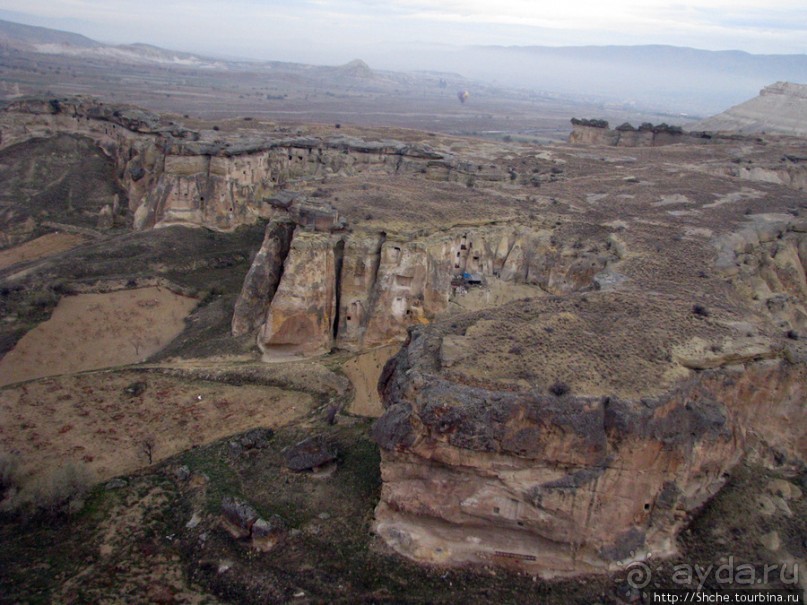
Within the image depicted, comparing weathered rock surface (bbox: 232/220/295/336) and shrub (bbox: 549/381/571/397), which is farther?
weathered rock surface (bbox: 232/220/295/336)

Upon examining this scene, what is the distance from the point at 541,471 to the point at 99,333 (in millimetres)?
25760

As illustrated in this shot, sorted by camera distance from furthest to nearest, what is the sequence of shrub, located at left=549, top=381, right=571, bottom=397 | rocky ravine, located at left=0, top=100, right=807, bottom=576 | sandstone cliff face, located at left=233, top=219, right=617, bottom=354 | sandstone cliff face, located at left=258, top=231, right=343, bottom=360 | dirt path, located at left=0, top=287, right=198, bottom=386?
dirt path, located at left=0, top=287, right=198, bottom=386
sandstone cliff face, located at left=233, top=219, right=617, bottom=354
sandstone cliff face, located at left=258, top=231, right=343, bottom=360
shrub, located at left=549, top=381, right=571, bottom=397
rocky ravine, located at left=0, top=100, right=807, bottom=576

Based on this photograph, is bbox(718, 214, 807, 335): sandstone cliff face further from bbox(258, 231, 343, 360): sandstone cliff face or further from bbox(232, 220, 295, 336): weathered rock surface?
bbox(232, 220, 295, 336): weathered rock surface

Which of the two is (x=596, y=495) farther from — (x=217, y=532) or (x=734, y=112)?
(x=734, y=112)

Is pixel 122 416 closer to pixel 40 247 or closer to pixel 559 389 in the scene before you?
pixel 559 389

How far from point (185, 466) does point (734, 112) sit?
97.2 m

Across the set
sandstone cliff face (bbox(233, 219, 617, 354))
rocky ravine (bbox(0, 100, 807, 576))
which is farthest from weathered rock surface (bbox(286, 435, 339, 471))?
sandstone cliff face (bbox(233, 219, 617, 354))

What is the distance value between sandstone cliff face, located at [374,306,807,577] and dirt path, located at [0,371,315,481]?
9.23 metres

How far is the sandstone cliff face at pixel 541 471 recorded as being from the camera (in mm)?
15688

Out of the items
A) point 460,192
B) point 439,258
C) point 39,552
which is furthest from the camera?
point 460,192

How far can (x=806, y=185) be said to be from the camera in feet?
160

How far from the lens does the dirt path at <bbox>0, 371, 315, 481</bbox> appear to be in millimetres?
22203

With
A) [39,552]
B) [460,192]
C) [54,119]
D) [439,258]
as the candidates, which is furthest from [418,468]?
[54,119]

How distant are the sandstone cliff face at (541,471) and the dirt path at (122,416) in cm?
923
